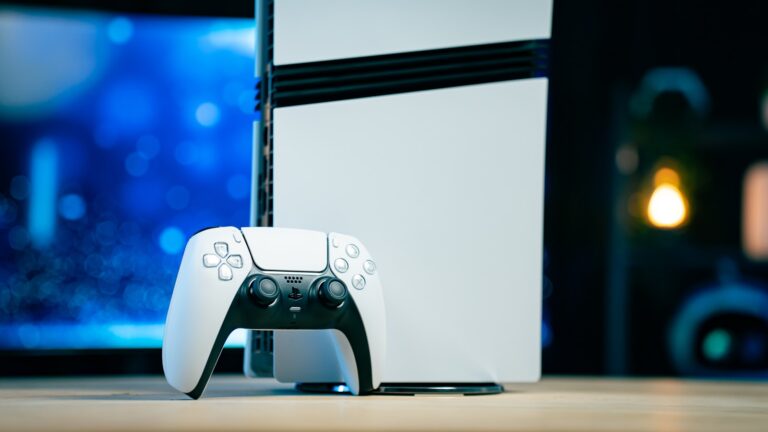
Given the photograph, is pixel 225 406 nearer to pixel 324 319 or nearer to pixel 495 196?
pixel 324 319

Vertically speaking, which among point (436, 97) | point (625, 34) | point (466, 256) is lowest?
point (466, 256)

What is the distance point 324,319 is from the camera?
77 cm

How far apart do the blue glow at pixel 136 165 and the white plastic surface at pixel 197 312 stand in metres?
0.82

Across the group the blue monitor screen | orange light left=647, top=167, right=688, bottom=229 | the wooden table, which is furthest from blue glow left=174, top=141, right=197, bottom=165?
orange light left=647, top=167, right=688, bottom=229

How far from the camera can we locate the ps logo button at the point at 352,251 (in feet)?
2.60

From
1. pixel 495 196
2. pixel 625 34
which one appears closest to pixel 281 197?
pixel 495 196

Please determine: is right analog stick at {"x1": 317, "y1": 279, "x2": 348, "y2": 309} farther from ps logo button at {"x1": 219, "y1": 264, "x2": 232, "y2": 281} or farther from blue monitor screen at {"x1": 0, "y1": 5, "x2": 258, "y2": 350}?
blue monitor screen at {"x1": 0, "y1": 5, "x2": 258, "y2": 350}

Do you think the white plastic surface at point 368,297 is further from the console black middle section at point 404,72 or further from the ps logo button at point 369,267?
the console black middle section at point 404,72

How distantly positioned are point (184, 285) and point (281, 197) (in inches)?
5.6

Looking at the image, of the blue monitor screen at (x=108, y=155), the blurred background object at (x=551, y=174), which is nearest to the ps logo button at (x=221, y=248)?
the blurred background object at (x=551, y=174)

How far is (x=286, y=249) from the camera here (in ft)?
2.51

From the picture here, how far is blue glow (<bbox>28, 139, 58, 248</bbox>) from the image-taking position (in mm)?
1505

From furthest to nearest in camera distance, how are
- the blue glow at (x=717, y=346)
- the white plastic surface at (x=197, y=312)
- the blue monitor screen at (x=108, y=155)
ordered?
the blue glow at (x=717, y=346), the blue monitor screen at (x=108, y=155), the white plastic surface at (x=197, y=312)

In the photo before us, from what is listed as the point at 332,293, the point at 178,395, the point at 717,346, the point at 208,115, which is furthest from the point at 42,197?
the point at 717,346
